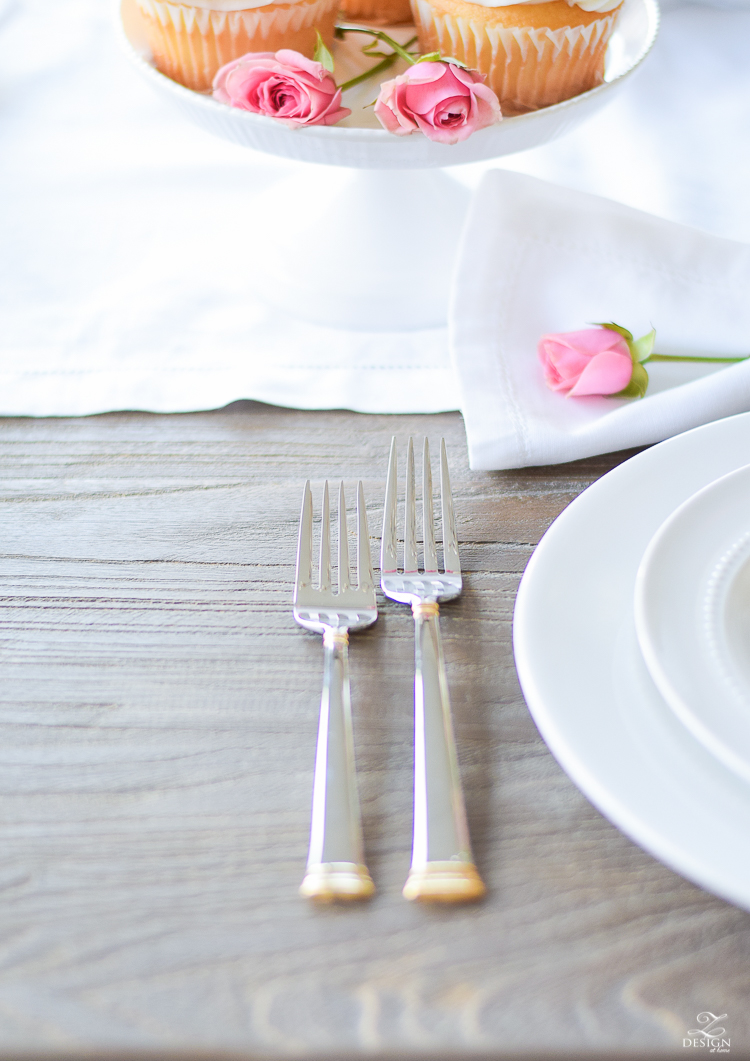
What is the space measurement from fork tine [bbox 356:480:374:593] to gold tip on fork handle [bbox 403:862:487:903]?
0.16m

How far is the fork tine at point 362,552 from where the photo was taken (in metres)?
0.46

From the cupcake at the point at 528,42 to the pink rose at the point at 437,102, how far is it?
0.12 metres

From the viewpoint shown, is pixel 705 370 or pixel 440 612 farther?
pixel 705 370

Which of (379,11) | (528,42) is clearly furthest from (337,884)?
(379,11)

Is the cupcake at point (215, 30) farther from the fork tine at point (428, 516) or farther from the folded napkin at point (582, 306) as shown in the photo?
the fork tine at point (428, 516)

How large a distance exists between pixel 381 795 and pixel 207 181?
0.74m

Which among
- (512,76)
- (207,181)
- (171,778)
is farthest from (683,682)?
(207,181)

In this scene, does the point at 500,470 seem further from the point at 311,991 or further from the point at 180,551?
the point at 311,991

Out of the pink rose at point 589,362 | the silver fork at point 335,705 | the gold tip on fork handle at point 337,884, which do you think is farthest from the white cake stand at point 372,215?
the gold tip on fork handle at point 337,884

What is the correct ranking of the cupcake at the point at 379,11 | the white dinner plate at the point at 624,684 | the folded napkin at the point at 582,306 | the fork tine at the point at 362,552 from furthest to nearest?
the cupcake at the point at 379,11 < the folded napkin at the point at 582,306 < the fork tine at the point at 362,552 < the white dinner plate at the point at 624,684

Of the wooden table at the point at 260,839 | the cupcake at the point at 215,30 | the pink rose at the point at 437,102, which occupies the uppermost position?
the cupcake at the point at 215,30

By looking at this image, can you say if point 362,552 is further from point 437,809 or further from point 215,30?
point 215,30

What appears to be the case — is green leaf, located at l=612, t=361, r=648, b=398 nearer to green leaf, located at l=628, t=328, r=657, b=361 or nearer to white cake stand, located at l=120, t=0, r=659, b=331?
green leaf, located at l=628, t=328, r=657, b=361

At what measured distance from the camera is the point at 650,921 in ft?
1.06
